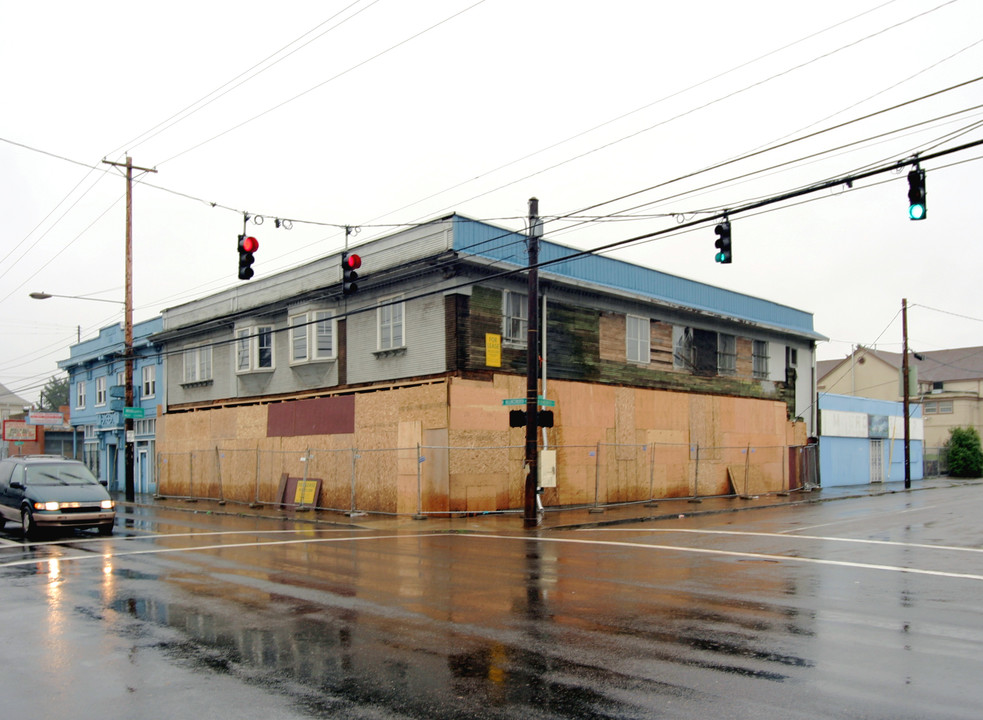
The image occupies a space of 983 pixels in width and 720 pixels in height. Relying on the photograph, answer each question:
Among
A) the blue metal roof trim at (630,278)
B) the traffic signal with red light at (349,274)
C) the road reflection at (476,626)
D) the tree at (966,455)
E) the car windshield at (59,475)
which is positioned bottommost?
the tree at (966,455)

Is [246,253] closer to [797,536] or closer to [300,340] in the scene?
[300,340]

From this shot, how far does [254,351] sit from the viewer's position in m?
33.1

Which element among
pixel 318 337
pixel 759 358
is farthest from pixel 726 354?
pixel 318 337

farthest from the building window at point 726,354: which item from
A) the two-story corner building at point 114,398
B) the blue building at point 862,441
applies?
the two-story corner building at point 114,398

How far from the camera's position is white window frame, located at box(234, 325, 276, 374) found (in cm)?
3228

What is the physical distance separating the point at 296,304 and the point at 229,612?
2164 centimetres

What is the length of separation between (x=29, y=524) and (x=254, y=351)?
14.4 meters

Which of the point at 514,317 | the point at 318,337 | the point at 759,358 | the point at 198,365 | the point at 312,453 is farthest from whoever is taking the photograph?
the point at 759,358

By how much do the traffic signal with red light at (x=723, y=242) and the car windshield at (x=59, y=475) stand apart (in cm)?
1601

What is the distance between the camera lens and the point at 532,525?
22.1 meters

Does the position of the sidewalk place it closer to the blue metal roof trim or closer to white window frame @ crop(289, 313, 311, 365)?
white window frame @ crop(289, 313, 311, 365)

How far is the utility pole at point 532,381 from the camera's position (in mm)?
22281

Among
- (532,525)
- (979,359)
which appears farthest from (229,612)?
(979,359)

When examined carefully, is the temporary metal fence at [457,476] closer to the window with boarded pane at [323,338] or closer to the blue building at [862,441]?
the window with boarded pane at [323,338]
